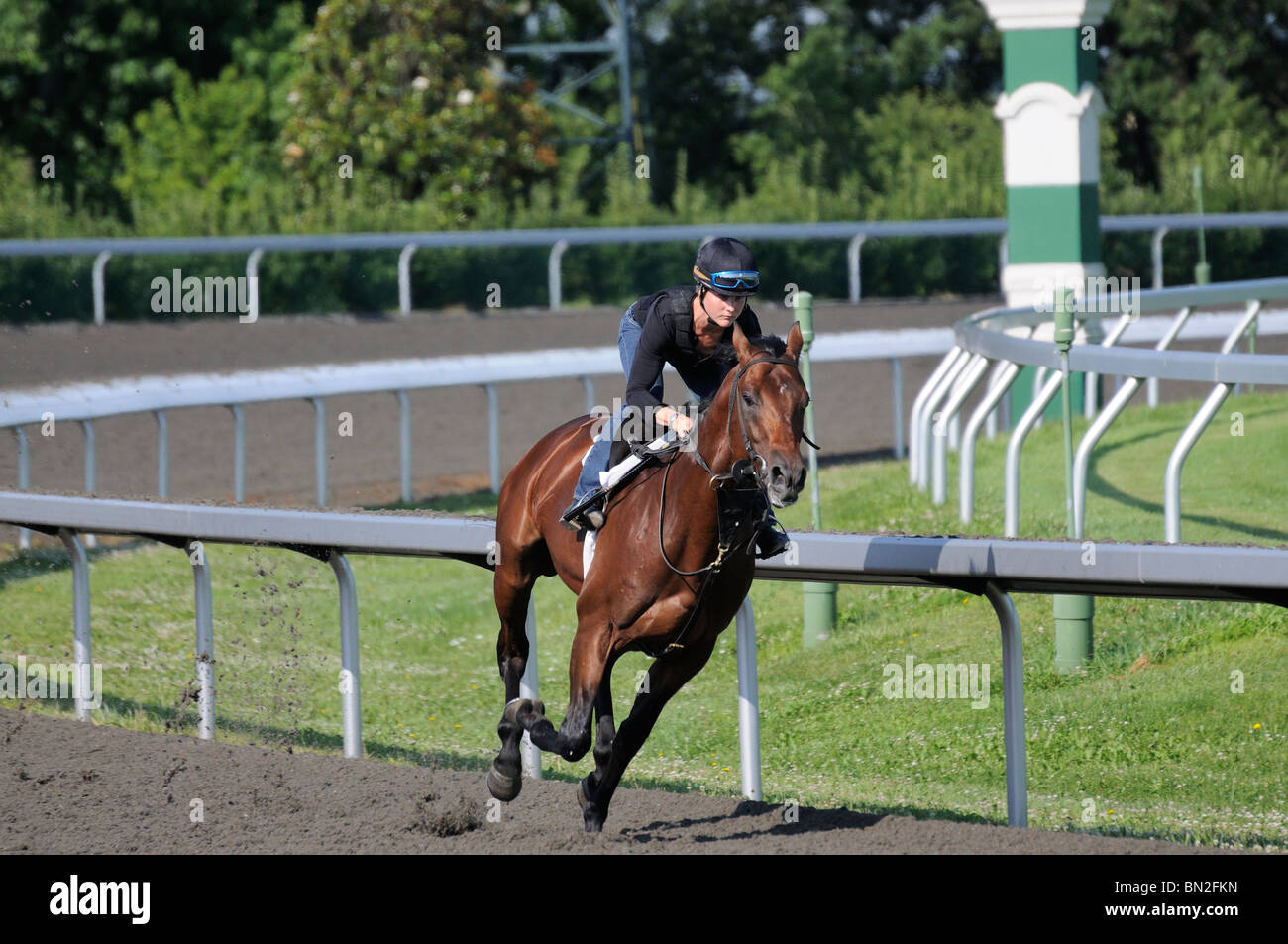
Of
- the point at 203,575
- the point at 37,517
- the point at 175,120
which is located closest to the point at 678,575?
the point at 203,575

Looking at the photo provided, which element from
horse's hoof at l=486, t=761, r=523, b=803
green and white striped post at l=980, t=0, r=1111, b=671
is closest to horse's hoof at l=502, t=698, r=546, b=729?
horse's hoof at l=486, t=761, r=523, b=803

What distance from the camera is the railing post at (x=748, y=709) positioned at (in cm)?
577

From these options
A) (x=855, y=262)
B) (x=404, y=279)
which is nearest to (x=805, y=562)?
(x=404, y=279)

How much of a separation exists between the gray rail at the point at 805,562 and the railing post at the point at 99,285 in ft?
20.0

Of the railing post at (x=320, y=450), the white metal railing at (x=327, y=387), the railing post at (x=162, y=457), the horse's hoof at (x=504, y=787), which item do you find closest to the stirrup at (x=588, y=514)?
the horse's hoof at (x=504, y=787)

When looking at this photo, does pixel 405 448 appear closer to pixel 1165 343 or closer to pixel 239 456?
pixel 239 456

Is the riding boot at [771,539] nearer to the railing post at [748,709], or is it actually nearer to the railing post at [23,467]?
the railing post at [748,709]

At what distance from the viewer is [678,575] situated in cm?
504

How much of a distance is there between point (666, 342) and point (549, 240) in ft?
32.0

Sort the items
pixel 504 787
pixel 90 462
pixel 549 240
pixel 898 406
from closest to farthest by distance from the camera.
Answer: pixel 504 787
pixel 90 462
pixel 898 406
pixel 549 240

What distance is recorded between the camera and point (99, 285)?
1333 cm

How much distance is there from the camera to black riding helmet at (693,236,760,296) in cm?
514

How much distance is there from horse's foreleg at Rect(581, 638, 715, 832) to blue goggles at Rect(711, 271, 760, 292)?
0.95m
